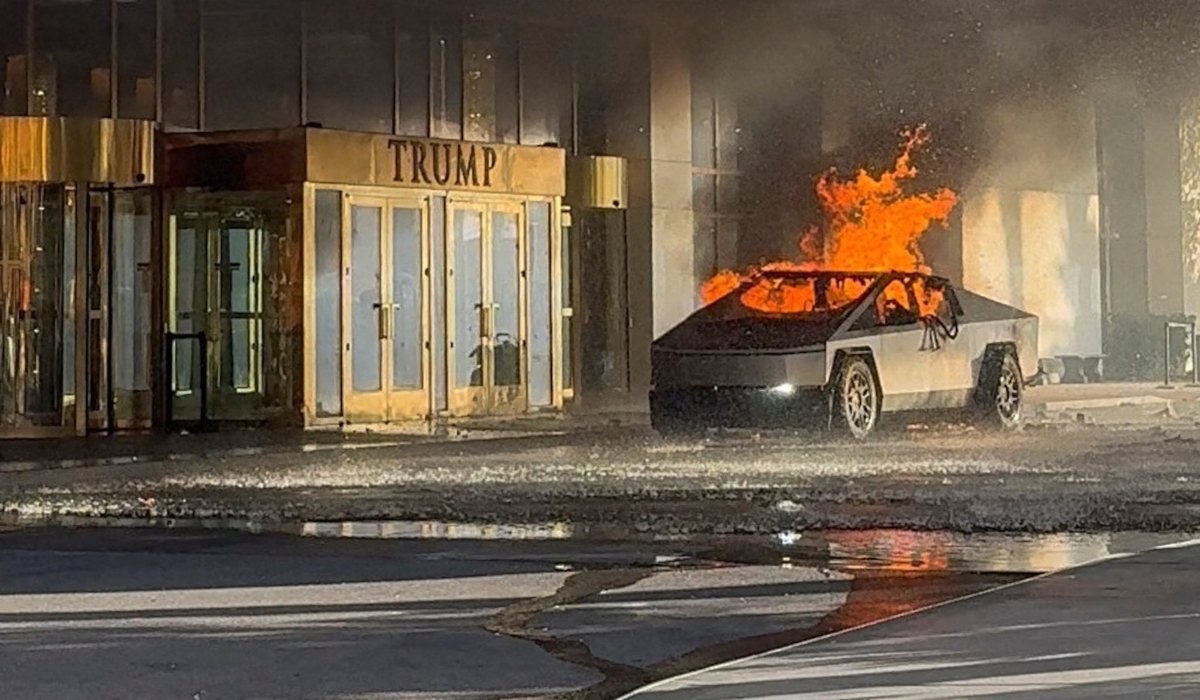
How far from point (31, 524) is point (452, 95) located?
15.2 metres

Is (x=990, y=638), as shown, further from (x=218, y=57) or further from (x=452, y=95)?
(x=452, y=95)

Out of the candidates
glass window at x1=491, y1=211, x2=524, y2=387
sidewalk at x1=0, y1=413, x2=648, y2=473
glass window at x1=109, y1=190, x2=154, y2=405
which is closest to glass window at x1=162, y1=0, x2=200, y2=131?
glass window at x1=109, y1=190, x2=154, y2=405

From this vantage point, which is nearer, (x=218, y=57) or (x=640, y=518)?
(x=640, y=518)

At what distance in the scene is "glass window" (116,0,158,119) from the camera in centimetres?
2445

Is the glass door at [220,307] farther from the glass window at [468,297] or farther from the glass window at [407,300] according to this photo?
the glass window at [468,297]

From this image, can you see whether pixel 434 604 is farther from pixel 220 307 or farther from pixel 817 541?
pixel 220 307

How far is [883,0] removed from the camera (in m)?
31.0

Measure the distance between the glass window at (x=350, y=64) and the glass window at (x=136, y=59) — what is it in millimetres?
2137

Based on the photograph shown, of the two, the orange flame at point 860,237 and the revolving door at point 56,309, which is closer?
the orange flame at point 860,237

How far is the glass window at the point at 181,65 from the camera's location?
81.4 ft

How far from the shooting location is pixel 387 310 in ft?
82.7

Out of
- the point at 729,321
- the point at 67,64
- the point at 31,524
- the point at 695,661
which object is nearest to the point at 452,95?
the point at 67,64

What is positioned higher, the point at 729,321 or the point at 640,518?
the point at 729,321

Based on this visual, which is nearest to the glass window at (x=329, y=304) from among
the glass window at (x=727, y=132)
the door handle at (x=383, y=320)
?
the door handle at (x=383, y=320)
